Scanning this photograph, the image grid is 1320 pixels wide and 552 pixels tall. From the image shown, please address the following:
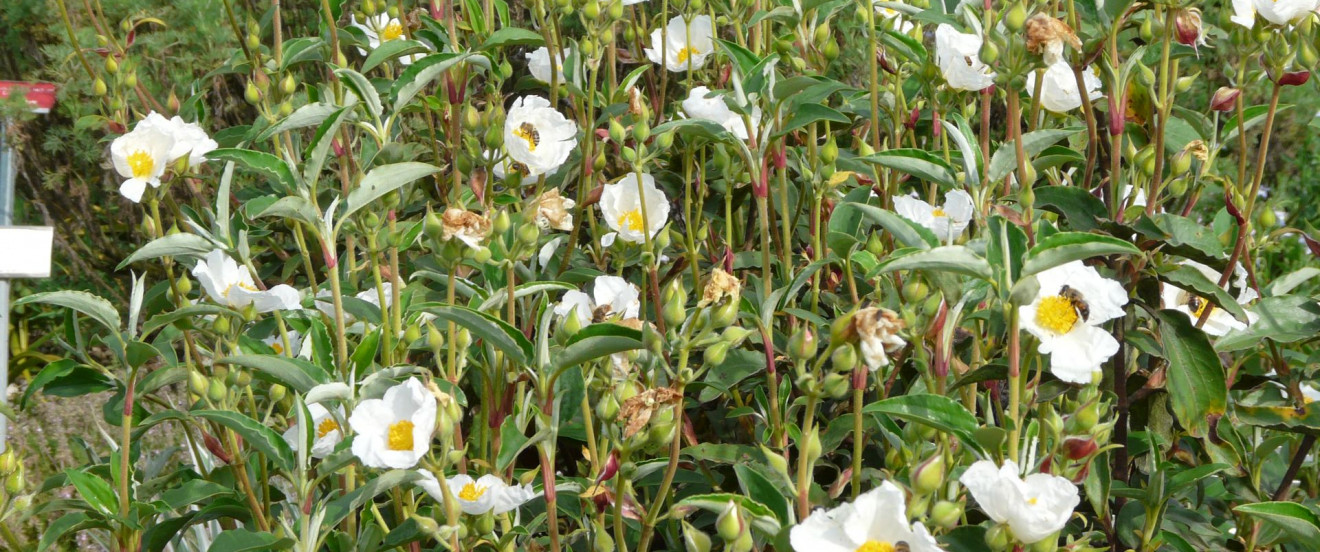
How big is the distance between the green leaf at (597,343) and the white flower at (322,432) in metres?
0.25

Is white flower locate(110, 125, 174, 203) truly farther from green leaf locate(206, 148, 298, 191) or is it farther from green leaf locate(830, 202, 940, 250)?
green leaf locate(830, 202, 940, 250)

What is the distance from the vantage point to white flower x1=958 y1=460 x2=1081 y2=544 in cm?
78

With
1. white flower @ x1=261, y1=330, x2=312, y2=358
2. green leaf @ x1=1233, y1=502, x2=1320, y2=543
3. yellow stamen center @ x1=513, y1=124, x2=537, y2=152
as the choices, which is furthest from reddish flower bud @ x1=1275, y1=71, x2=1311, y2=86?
white flower @ x1=261, y1=330, x2=312, y2=358

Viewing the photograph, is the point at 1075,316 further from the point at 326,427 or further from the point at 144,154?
the point at 144,154

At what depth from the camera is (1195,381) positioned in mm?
1061

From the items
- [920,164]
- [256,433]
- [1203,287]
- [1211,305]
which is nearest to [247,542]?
[256,433]

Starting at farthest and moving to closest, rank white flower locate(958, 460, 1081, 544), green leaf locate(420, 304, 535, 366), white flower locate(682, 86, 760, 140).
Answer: white flower locate(682, 86, 760, 140) < green leaf locate(420, 304, 535, 366) < white flower locate(958, 460, 1081, 544)

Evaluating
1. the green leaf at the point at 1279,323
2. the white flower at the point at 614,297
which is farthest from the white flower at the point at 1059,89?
the white flower at the point at 614,297

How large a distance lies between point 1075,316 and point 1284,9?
40cm

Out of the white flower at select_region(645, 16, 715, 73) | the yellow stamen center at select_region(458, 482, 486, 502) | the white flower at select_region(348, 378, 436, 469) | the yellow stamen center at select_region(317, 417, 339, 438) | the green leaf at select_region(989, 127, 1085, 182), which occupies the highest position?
the green leaf at select_region(989, 127, 1085, 182)

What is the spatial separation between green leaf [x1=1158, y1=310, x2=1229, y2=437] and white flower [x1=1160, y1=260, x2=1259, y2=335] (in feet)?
0.49

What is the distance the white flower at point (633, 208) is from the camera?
1310 mm

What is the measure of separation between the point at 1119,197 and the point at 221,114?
8.06 feet

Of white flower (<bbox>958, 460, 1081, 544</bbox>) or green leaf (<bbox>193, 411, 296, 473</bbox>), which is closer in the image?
white flower (<bbox>958, 460, 1081, 544</bbox>)
